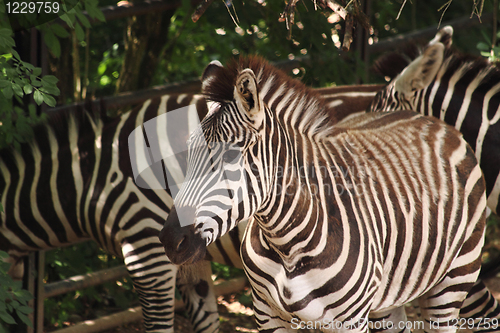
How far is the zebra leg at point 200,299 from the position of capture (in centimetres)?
372

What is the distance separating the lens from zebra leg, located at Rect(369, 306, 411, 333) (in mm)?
2857

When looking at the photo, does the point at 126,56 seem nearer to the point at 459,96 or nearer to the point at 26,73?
the point at 26,73

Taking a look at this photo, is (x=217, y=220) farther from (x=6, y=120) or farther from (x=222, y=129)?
(x=6, y=120)

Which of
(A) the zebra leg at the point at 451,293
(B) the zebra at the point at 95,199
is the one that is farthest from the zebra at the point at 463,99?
(A) the zebra leg at the point at 451,293

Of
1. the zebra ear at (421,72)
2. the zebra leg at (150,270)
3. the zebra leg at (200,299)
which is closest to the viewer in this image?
the zebra leg at (150,270)


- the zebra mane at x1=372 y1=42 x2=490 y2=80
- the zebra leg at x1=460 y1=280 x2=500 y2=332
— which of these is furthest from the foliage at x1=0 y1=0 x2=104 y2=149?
the zebra leg at x1=460 y1=280 x2=500 y2=332

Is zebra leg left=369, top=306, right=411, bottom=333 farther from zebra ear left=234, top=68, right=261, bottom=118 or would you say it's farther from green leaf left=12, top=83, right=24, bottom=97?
green leaf left=12, top=83, right=24, bottom=97

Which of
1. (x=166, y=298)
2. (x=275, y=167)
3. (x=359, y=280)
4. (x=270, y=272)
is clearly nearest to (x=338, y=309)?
(x=359, y=280)

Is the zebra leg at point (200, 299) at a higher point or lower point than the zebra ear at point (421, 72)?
lower

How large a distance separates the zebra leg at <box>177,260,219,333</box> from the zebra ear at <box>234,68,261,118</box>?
2.05 meters

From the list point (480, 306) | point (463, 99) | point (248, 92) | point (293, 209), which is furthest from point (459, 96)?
point (248, 92)

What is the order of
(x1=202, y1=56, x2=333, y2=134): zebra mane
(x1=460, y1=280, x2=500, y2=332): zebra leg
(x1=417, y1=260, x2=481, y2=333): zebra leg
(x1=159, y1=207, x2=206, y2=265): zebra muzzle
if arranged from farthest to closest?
1. (x1=460, y1=280, x2=500, y2=332): zebra leg
2. (x1=417, y1=260, x2=481, y2=333): zebra leg
3. (x1=202, y1=56, x2=333, y2=134): zebra mane
4. (x1=159, y1=207, x2=206, y2=265): zebra muzzle

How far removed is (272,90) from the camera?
209 cm

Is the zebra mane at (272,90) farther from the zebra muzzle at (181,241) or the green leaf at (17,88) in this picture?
the green leaf at (17,88)
